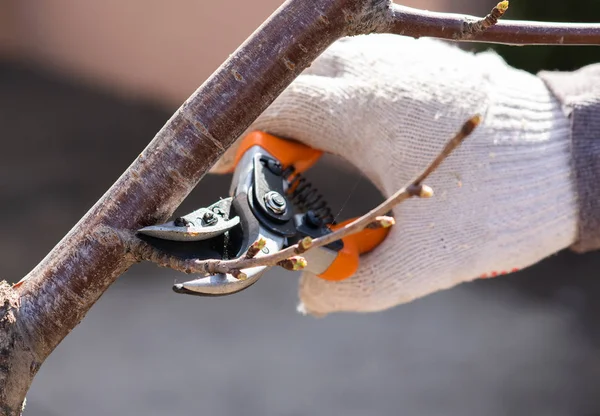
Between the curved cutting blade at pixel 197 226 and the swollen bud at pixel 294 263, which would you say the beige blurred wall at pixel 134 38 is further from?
the swollen bud at pixel 294 263

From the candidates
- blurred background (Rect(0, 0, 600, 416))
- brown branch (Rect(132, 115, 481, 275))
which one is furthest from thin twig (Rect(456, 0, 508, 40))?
blurred background (Rect(0, 0, 600, 416))

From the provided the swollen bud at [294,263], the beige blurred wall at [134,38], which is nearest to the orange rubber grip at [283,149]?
the swollen bud at [294,263]

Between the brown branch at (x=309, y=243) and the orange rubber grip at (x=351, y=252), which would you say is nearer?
the brown branch at (x=309, y=243)

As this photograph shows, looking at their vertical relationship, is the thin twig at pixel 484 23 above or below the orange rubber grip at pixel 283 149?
above

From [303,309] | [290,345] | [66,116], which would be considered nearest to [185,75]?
[66,116]

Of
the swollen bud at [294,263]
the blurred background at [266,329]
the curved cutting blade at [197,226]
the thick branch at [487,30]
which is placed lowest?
the blurred background at [266,329]
